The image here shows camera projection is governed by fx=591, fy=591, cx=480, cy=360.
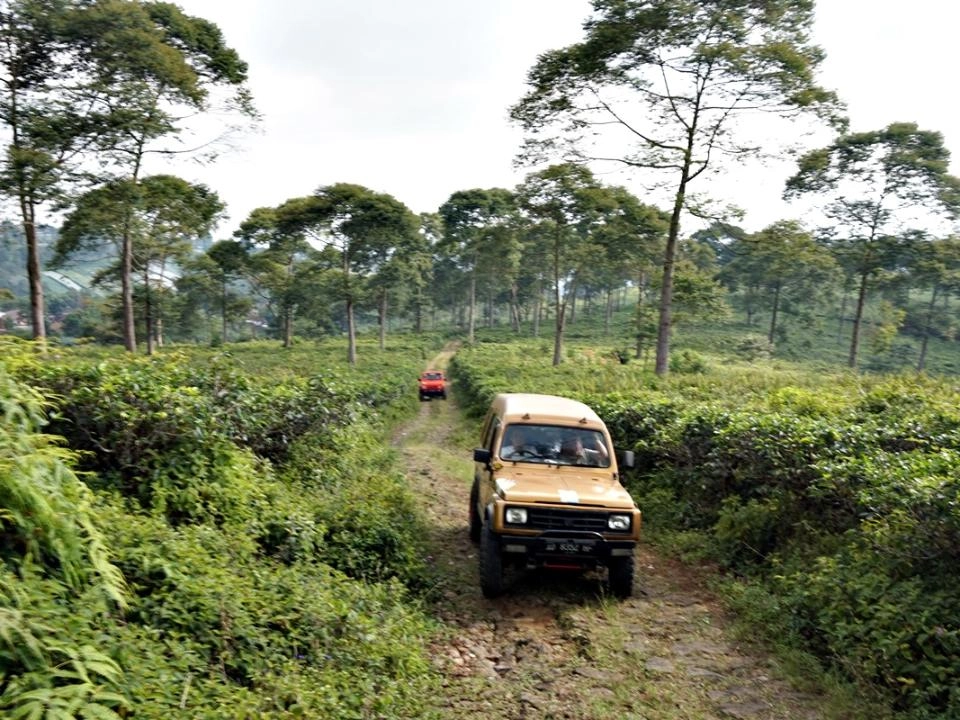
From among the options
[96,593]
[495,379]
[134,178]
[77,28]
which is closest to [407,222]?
[495,379]

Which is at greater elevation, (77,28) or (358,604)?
(77,28)

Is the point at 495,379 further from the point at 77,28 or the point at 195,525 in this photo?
the point at 195,525

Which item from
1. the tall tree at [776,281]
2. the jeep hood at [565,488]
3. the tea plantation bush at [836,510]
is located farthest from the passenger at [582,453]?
the tall tree at [776,281]

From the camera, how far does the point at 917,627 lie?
4445mm

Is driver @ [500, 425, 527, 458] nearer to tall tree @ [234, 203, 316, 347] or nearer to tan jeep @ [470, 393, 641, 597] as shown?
tan jeep @ [470, 393, 641, 597]

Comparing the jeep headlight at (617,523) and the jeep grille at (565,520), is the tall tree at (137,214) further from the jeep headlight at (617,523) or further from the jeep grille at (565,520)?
the jeep headlight at (617,523)

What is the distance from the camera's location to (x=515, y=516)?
6.15m

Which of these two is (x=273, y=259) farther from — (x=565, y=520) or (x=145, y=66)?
(x=565, y=520)

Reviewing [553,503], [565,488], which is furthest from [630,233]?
[553,503]

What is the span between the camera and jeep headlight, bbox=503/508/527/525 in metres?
6.15

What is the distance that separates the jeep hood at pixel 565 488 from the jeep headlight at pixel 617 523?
11cm

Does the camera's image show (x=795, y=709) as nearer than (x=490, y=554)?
A: Yes

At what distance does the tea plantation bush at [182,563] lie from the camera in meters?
3.18

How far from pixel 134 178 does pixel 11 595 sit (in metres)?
20.3
